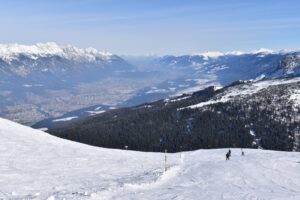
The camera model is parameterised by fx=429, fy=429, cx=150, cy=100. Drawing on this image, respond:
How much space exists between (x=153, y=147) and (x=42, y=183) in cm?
15551

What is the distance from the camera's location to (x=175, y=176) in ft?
132

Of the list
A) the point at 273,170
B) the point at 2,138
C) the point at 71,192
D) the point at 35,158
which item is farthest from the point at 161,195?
the point at 2,138

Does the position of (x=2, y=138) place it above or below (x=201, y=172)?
above

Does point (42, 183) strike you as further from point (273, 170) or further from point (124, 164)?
point (273, 170)

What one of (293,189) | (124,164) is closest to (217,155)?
(124,164)

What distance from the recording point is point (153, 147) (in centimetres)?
19112

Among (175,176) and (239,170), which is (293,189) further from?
(175,176)

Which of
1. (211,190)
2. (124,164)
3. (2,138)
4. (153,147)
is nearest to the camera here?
(211,190)

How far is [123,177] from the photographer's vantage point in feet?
132

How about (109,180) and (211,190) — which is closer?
(211,190)

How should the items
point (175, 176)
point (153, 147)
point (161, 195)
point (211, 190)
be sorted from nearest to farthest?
point (161, 195) → point (211, 190) → point (175, 176) → point (153, 147)

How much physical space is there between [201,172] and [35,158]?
19772 millimetres

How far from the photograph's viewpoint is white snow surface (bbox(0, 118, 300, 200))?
104 feet

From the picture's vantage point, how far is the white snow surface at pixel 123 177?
31781 millimetres
